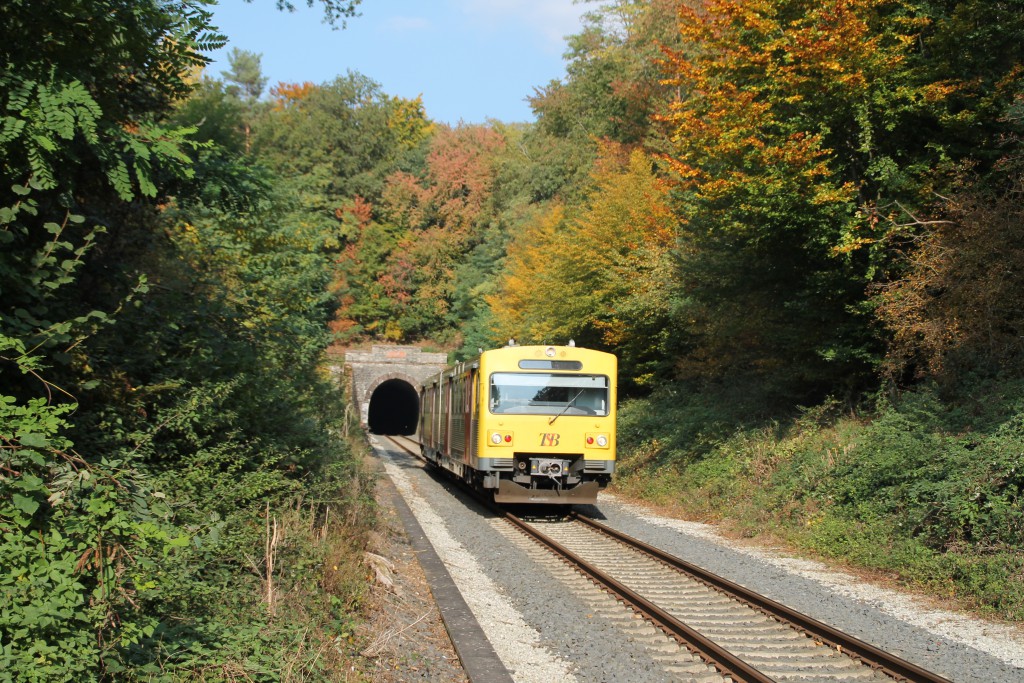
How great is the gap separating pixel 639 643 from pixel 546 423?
7523mm

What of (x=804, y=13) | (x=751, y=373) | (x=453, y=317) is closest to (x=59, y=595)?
(x=804, y=13)

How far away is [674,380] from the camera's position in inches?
999

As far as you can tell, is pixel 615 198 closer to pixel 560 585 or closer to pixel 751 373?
pixel 751 373

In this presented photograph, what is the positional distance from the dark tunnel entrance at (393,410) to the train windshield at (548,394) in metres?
44.7

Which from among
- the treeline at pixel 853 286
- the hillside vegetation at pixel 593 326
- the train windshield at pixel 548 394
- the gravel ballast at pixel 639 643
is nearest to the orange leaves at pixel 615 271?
the hillside vegetation at pixel 593 326

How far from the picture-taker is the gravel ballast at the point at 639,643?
22.4ft

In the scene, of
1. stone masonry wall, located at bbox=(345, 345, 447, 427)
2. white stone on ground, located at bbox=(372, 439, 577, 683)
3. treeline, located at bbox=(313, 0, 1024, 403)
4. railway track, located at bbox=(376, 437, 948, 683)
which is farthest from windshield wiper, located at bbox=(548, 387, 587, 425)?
stone masonry wall, located at bbox=(345, 345, 447, 427)

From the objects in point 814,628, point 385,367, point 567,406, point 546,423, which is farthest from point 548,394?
point 385,367

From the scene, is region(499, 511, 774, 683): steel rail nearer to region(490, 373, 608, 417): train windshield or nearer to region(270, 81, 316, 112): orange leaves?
region(490, 373, 608, 417): train windshield

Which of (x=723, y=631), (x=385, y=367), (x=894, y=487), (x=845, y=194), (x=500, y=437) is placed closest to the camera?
(x=723, y=631)

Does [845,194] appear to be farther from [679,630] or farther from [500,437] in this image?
[679,630]

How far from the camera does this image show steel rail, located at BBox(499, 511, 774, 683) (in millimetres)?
6281

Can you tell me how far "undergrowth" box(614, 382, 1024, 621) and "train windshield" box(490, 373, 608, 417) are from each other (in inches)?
119

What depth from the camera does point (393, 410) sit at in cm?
6588
